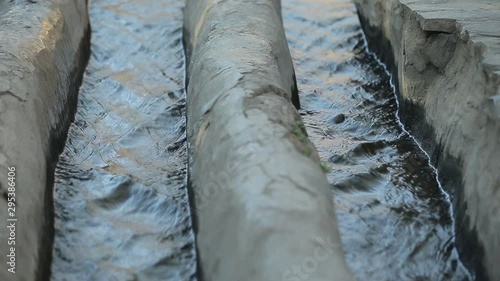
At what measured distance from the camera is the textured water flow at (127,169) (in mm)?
4371

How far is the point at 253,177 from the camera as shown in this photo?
12.8 ft

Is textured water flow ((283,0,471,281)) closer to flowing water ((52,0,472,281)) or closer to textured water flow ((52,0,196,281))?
flowing water ((52,0,472,281))

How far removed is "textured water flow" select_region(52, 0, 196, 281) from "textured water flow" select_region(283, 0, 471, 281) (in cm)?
99

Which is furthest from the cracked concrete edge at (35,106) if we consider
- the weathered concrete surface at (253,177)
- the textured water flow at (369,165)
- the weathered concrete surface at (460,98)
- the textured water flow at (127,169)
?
the weathered concrete surface at (460,98)

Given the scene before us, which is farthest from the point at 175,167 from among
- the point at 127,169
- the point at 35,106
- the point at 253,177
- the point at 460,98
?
the point at 460,98

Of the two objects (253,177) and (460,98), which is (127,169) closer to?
(253,177)

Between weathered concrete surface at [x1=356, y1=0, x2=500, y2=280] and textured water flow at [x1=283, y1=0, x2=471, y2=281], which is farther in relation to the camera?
textured water flow at [x1=283, y1=0, x2=471, y2=281]

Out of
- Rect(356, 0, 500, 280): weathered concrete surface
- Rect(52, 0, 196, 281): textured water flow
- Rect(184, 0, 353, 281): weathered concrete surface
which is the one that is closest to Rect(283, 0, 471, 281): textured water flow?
Rect(356, 0, 500, 280): weathered concrete surface

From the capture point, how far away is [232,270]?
363 centimetres

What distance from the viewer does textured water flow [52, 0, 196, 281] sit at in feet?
14.3

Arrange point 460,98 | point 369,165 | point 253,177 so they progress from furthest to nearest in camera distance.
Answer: point 369,165 → point 460,98 → point 253,177

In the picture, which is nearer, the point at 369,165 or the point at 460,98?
the point at 460,98

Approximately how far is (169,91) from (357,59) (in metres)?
1.86

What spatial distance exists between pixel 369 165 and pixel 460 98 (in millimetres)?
759
